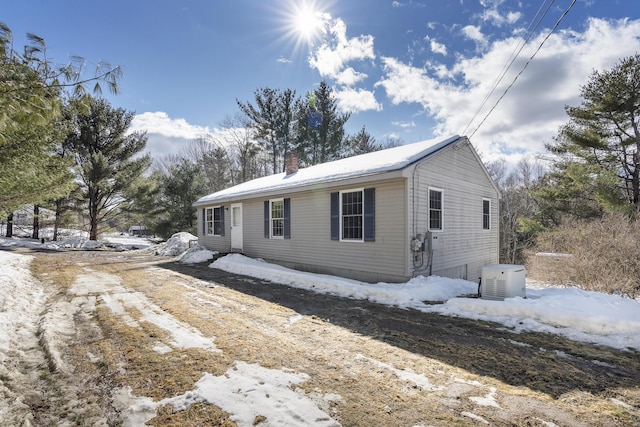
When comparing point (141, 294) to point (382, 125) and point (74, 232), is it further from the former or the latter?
point (74, 232)

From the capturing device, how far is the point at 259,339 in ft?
13.5

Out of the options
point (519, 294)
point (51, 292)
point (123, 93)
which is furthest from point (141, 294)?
point (519, 294)

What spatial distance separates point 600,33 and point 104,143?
25491 mm

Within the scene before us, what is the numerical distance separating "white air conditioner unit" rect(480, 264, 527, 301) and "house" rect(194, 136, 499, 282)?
5.43 ft

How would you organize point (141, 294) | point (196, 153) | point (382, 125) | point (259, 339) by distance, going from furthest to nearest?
point (196, 153) → point (382, 125) → point (141, 294) → point (259, 339)

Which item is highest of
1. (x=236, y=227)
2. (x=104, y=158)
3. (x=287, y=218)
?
(x=104, y=158)

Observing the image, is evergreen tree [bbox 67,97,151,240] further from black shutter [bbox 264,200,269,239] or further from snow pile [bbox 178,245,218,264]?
black shutter [bbox 264,200,269,239]

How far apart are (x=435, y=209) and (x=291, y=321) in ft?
18.0

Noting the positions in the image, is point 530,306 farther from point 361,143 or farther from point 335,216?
point 361,143

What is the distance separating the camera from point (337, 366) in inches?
132

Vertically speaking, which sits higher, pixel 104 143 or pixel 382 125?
pixel 382 125

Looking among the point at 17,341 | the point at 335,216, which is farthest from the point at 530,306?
the point at 17,341

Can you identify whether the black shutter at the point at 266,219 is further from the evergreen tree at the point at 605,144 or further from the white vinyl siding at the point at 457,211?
the evergreen tree at the point at 605,144

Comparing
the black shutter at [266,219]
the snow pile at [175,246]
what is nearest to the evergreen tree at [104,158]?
the snow pile at [175,246]
